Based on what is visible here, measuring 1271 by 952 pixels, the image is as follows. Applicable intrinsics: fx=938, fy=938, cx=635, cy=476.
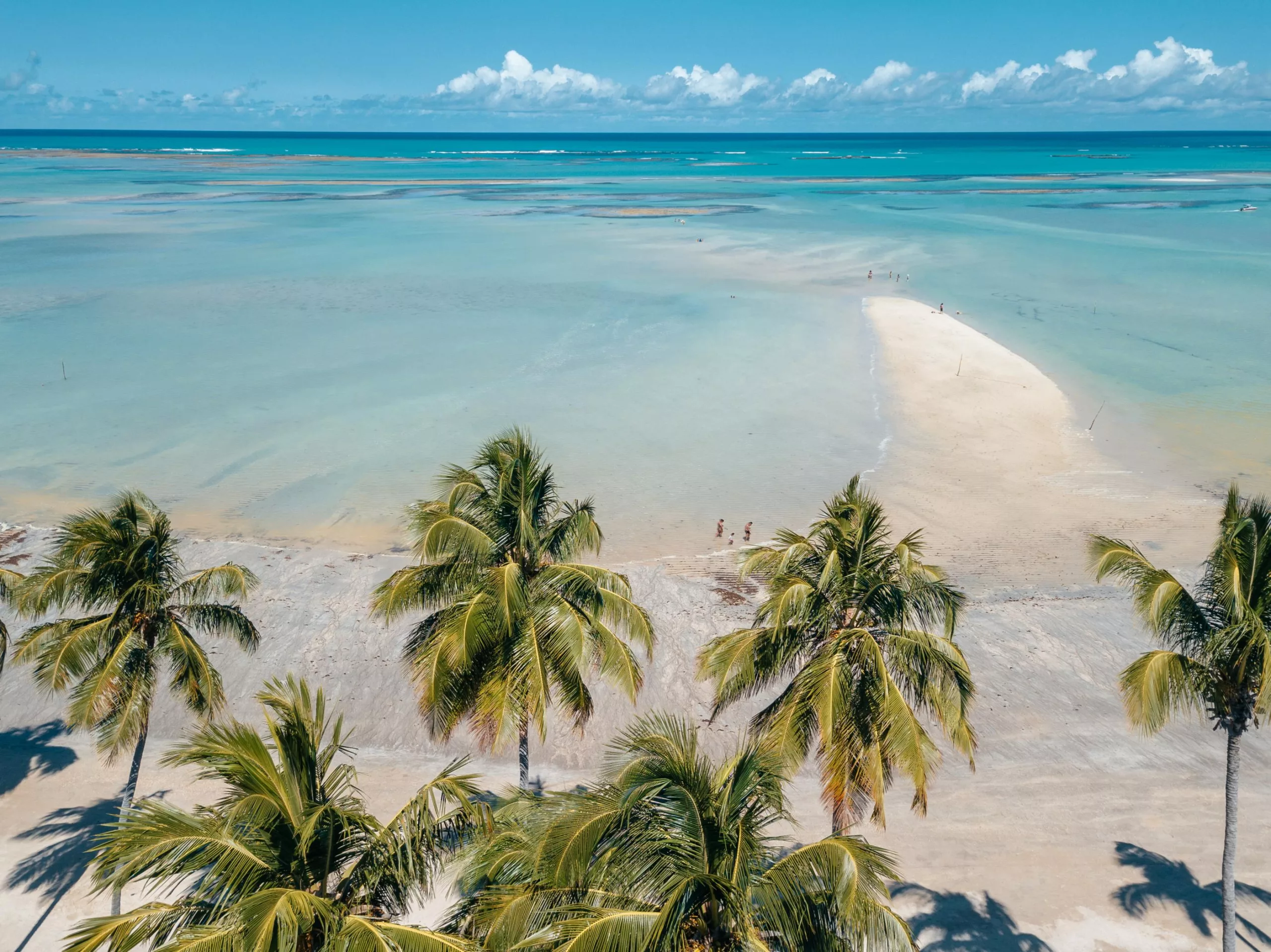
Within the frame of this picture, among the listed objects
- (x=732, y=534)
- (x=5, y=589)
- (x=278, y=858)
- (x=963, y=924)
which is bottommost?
(x=732, y=534)

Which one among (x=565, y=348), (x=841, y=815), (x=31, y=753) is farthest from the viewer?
(x=565, y=348)

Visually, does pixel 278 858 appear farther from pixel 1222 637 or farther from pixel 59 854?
pixel 1222 637

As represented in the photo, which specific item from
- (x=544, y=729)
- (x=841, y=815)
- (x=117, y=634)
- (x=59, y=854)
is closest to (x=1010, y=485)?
(x=841, y=815)

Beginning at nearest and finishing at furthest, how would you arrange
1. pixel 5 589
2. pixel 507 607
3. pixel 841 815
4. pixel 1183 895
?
1. pixel 841 815
2. pixel 507 607
3. pixel 5 589
4. pixel 1183 895

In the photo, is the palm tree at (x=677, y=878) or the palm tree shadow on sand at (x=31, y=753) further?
the palm tree shadow on sand at (x=31, y=753)

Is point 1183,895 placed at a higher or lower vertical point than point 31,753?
higher

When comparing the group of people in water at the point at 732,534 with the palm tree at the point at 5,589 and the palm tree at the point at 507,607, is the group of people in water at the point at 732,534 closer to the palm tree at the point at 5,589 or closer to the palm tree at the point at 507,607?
the palm tree at the point at 507,607

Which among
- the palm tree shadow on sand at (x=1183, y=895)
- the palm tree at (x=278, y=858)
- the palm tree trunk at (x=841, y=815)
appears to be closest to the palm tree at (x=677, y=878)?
the palm tree at (x=278, y=858)

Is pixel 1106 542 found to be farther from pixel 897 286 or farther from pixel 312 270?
pixel 312 270
